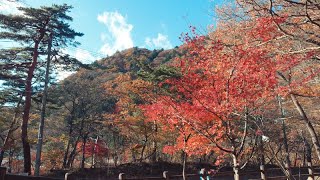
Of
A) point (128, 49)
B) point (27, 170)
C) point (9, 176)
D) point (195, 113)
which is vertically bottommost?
point (27, 170)

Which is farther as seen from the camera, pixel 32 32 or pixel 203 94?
pixel 32 32

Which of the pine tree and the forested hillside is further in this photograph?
the pine tree

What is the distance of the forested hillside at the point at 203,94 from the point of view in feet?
24.5

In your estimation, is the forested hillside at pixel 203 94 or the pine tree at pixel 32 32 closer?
the forested hillside at pixel 203 94

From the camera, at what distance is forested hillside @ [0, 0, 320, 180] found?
748 cm

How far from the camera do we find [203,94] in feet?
30.8

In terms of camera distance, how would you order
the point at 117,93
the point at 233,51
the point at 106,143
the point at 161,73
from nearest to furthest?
the point at 233,51 → the point at 161,73 → the point at 117,93 → the point at 106,143

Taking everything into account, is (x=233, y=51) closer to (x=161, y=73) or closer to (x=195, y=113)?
(x=195, y=113)

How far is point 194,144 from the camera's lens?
13.5 meters

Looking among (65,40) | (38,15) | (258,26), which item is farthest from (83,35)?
(258,26)

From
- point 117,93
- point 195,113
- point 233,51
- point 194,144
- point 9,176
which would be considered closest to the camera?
point 9,176

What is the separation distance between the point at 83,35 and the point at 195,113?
11.9 m

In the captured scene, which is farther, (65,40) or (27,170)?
(65,40)

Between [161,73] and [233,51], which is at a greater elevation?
[161,73]
